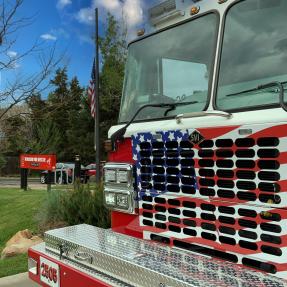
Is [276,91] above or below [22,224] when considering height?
above

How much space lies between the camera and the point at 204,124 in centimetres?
277

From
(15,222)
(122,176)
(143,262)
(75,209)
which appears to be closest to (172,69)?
(122,176)

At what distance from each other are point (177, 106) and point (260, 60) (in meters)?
0.70

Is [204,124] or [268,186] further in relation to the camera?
[204,124]

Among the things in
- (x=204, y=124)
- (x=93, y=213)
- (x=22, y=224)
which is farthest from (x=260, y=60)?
(x=22, y=224)

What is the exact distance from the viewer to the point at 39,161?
15547mm

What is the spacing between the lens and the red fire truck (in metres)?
2.48

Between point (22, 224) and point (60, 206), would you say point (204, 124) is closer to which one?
point (60, 206)

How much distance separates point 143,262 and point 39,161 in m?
13.3

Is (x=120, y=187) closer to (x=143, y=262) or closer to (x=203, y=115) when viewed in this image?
(x=143, y=262)

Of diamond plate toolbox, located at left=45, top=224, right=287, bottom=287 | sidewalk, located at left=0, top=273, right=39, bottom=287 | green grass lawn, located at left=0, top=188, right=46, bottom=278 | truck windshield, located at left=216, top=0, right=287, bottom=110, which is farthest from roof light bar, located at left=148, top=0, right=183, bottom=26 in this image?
green grass lawn, located at left=0, top=188, right=46, bottom=278

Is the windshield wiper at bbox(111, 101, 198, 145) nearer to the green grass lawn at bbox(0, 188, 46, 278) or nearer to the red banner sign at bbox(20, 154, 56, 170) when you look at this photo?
the green grass lawn at bbox(0, 188, 46, 278)

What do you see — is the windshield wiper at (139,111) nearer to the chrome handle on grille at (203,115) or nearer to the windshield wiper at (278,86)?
the chrome handle on grille at (203,115)

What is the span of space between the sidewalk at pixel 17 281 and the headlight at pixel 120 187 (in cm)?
229
